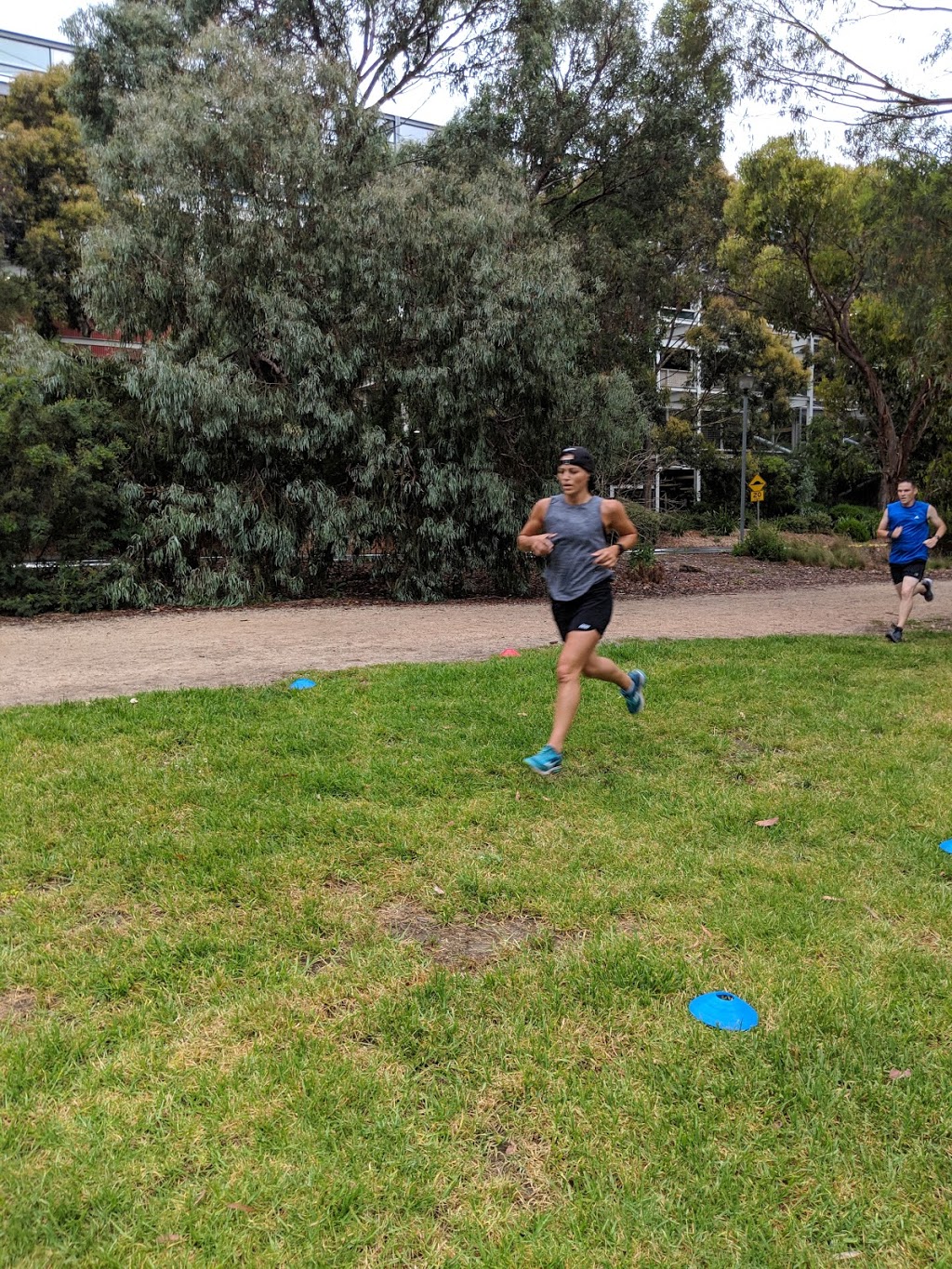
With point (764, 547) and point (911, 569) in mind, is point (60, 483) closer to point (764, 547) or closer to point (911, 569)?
point (911, 569)

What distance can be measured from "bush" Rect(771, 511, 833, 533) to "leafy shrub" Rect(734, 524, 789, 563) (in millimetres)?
10075

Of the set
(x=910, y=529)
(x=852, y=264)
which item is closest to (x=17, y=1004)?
(x=910, y=529)

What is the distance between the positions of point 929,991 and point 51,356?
1391 centimetres

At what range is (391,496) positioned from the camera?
1441cm

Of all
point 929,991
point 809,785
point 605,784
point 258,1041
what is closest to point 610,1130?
point 258,1041

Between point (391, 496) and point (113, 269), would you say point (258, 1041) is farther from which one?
point (113, 269)

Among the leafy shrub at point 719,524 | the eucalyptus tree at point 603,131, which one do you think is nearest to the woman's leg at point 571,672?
the eucalyptus tree at point 603,131

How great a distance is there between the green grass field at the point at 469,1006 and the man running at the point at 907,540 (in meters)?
5.08

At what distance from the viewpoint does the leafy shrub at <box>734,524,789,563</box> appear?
75.3 feet

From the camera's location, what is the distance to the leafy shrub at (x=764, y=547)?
22953 millimetres

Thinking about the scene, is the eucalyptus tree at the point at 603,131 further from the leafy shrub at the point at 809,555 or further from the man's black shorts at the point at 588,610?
the man's black shorts at the point at 588,610

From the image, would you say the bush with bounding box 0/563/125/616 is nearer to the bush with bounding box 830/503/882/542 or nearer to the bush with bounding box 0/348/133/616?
the bush with bounding box 0/348/133/616

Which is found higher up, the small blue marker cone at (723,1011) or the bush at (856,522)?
the small blue marker cone at (723,1011)

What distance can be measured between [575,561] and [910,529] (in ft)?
20.7
